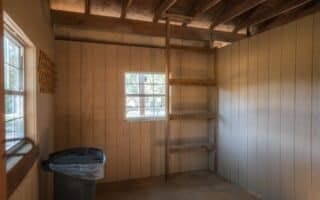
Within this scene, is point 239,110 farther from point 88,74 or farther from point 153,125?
point 88,74

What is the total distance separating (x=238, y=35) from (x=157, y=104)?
205 cm

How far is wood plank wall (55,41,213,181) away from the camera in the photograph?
11.9ft

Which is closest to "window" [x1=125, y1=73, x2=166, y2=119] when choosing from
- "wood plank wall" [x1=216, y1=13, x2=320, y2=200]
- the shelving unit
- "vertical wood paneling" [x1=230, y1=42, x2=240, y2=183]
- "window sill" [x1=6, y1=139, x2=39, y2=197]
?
the shelving unit

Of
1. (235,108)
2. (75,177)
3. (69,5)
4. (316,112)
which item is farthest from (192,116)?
(69,5)

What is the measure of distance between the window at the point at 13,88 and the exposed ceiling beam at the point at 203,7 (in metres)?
2.39

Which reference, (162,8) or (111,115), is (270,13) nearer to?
(162,8)

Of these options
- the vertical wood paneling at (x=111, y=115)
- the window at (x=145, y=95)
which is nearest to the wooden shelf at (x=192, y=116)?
the window at (x=145, y=95)

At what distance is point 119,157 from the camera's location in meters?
3.93

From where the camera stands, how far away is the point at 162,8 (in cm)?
331

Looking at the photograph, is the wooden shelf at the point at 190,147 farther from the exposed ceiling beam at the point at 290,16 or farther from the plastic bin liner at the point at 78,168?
the exposed ceiling beam at the point at 290,16

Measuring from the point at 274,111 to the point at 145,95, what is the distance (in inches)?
83.4

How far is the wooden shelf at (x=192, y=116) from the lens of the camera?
4.00 meters

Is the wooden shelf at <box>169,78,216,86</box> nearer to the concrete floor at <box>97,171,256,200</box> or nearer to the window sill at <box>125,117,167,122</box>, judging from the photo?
the window sill at <box>125,117,167,122</box>

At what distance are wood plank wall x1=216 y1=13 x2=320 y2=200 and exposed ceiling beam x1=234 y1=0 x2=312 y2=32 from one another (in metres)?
0.46
